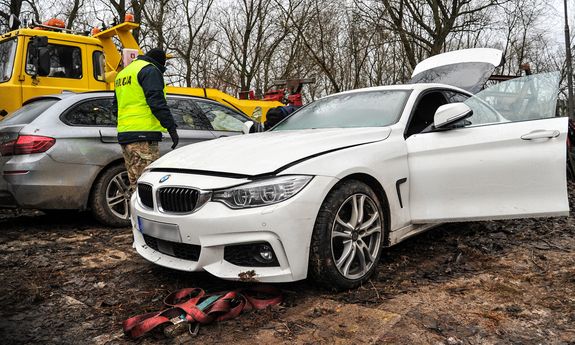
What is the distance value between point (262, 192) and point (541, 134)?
2.24 meters

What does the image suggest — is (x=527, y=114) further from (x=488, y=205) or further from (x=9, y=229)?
(x=9, y=229)

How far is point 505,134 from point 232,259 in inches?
90.9

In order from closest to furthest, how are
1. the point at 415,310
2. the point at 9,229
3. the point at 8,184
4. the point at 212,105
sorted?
the point at 415,310 < the point at 8,184 < the point at 9,229 < the point at 212,105

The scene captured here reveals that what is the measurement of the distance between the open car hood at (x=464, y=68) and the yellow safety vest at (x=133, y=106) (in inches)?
189

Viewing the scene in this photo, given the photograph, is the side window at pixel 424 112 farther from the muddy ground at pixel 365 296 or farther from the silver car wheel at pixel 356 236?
the muddy ground at pixel 365 296

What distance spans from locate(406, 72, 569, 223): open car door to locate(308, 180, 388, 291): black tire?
472 millimetres

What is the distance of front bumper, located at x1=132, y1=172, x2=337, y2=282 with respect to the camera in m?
2.63

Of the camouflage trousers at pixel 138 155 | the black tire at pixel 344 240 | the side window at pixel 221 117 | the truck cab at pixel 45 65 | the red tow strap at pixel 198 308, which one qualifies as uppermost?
the truck cab at pixel 45 65

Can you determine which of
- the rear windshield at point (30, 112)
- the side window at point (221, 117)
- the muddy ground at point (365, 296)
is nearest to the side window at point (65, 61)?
the rear windshield at point (30, 112)

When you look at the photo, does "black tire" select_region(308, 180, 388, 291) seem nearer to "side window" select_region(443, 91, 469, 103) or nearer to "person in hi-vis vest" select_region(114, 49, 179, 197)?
"side window" select_region(443, 91, 469, 103)

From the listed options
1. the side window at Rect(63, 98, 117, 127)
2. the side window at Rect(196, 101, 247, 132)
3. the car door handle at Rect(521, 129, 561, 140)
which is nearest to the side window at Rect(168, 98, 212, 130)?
the side window at Rect(196, 101, 247, 132)

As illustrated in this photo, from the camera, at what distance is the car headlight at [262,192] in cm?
269

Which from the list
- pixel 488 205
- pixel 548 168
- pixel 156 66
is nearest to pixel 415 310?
pixel 488 205

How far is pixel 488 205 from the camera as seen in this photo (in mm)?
3514
